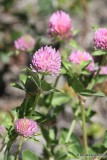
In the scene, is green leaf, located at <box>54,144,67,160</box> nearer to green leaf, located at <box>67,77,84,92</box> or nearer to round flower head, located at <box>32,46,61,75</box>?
green leaf, located at <box>67,77,84,92</box>

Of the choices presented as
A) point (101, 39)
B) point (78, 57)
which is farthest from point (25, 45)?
point (101, 39)

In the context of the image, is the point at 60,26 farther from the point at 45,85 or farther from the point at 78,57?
the point at 45,85

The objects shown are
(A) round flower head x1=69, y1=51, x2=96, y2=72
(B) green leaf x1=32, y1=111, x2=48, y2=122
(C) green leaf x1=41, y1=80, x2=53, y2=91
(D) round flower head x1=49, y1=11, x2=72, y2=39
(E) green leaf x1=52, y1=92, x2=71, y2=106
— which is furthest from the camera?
(E) green leaf x1=52, y1=92, x2=71, y2=106

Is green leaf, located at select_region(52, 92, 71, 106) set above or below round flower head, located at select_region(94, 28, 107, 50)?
below

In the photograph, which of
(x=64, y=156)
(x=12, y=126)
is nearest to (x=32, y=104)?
(x=12, y=126)

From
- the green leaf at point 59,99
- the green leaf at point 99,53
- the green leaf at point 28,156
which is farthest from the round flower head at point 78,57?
the green leaf at point 28,156

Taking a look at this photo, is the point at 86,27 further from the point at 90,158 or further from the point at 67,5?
the point at 90,158

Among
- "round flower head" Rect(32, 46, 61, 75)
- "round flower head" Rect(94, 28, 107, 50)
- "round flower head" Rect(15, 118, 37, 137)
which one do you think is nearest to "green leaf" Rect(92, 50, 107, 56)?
"round flower head" Rect(94, 28, 107, 50)
